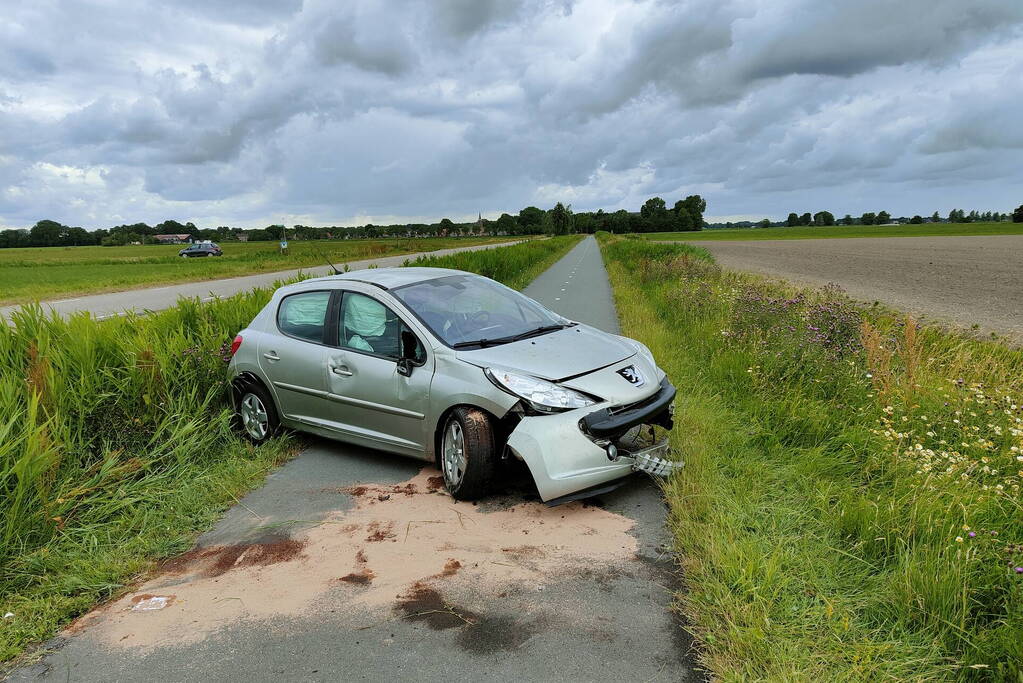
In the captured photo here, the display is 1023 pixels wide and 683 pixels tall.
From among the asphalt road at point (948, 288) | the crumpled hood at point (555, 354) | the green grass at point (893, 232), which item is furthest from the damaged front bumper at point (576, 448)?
the green grass at point (893, 232)

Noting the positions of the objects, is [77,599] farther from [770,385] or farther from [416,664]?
[770,385]

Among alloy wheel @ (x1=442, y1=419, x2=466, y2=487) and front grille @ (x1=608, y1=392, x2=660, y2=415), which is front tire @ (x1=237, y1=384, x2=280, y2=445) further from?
front grille @ (x1=608, y1=392, x2=660, y2=415)

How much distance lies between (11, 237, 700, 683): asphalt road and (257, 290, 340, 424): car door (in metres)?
0.99

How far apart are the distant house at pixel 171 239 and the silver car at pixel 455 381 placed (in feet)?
328

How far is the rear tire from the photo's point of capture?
13.9 feet

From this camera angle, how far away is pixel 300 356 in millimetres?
5480

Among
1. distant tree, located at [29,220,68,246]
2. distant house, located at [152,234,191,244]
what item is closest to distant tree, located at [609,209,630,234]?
distant house, located at [152,234,191,244]

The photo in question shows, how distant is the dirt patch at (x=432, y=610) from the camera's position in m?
3.04

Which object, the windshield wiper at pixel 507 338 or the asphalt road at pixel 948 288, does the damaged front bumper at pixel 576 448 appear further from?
the asphalt road at pixel 948 288

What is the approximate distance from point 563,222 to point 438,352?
177 metres

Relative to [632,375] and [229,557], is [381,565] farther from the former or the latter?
[632,375]

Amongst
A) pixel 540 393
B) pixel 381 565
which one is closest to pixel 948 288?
pixel 540 393

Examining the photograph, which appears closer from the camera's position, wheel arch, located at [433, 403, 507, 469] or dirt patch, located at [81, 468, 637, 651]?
dirt patch, located at [81, 468, 637, 651]

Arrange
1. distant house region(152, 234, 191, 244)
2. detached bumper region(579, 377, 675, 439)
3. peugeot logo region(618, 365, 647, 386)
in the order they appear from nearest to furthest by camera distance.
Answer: detached bumper region(579, 377, 675, 439) → peugeot logo region(618, 365, 647, 386) → distant house region(152, 234, 191, 244)
